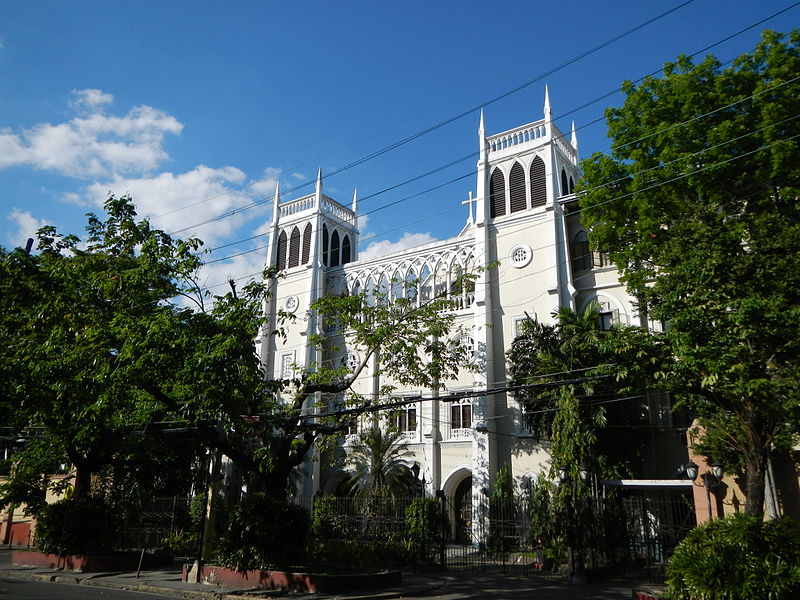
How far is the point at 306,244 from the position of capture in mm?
37031

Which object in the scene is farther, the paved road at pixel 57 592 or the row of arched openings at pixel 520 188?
the row of arched openings at pixel 520 188

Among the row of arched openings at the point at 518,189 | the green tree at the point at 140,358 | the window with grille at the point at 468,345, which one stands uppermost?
the row of arched openings at the point at 518,189

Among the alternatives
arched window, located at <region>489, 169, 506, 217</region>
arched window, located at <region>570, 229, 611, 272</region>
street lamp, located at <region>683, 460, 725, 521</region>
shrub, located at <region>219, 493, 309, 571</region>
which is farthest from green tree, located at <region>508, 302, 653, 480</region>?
shrub, located at <region>219, 493, 309, 571</region>

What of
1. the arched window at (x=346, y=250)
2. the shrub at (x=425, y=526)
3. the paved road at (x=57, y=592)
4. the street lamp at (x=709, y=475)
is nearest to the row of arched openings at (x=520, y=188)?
the arched window at (x=346, y=250)

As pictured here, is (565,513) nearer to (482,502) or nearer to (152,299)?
(482,502)

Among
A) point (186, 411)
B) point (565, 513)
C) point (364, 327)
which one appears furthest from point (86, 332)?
point (565, 513)

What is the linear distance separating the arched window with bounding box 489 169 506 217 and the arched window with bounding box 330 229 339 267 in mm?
11352

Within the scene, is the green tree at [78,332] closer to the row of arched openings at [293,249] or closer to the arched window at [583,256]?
the arched window at [583,256]

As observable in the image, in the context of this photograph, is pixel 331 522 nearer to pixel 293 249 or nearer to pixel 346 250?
pixel 293 249

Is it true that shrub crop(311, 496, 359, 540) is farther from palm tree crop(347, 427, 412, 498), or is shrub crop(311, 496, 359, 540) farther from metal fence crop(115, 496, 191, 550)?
metal fence crop(115, 496, 191, 550)

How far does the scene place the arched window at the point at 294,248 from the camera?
37.2 meters

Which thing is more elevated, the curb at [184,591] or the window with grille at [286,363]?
the window with grille at [286,363]

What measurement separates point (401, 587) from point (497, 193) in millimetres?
20852

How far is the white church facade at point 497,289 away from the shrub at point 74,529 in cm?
947
